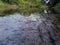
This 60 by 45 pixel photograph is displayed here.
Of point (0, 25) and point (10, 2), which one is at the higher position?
point (0, 25)

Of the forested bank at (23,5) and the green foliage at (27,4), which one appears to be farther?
the green foliage at (27,4)

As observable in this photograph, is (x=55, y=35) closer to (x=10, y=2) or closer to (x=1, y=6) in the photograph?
(x=1, y=6)

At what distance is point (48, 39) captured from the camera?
18578mm

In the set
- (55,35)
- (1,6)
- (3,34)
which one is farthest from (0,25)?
(1,6)

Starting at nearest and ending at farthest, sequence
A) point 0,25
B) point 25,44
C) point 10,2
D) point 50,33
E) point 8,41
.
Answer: point 25,44 → point 8,41 → point 50,33 → point 0,25 → point 10,2

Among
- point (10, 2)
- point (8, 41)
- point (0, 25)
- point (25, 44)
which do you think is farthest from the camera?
point (10, 2)

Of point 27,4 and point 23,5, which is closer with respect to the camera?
point 23,5

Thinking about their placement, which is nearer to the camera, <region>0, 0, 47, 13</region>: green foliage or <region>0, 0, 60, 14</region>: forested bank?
<region>0, 0, 60, 14</region>: forested bank

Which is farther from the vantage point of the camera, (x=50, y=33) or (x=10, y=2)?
(x=10, y=2)

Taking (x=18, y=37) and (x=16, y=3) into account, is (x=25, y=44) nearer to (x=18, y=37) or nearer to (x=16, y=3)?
(x=18, y=37)

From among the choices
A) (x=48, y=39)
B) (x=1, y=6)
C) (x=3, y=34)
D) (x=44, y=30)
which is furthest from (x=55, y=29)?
(x=1, y=6)

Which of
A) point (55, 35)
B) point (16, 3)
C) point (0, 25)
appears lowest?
point (16, 3)

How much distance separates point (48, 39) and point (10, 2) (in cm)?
3754

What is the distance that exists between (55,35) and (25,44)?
456 centimetres
